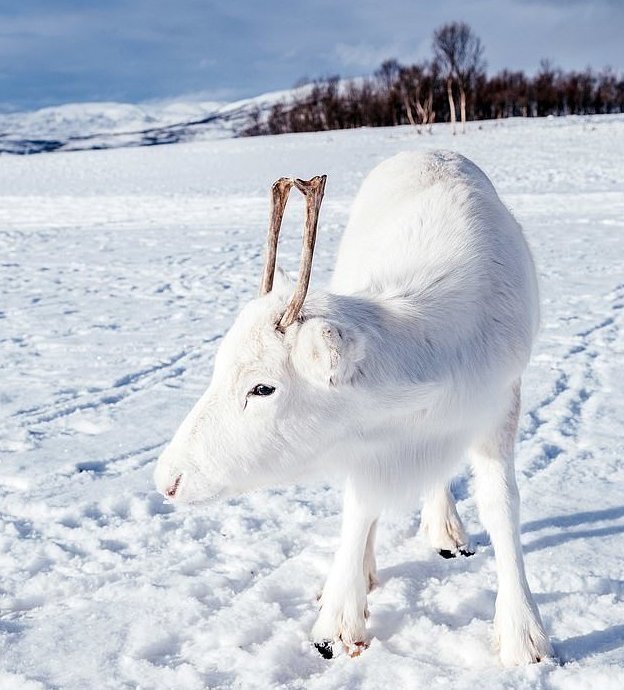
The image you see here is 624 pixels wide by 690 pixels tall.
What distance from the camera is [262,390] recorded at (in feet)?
7.34

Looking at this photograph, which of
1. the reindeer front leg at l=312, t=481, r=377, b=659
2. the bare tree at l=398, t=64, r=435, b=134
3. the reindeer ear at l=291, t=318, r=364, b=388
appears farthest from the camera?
the bare tree at l=398, t=64, r=435, b=134

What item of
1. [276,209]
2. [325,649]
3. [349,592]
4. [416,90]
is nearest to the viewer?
[276,209]

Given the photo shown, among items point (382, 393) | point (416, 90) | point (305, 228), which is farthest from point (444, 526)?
point (416, 90)

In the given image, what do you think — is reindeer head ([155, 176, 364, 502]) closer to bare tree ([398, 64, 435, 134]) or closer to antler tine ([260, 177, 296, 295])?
antler tine ([260, 177, 296, 295])

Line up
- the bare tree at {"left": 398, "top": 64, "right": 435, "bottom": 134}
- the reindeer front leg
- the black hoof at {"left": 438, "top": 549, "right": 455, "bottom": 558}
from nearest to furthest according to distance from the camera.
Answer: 1. the reindeer front leg
2. the black hoof at {"left": 438, "top": 549, "right": 455, "bottom": 558}
3. the bare tree at {"left": 398, "top": 64, "right": 435, "bottom": 134}

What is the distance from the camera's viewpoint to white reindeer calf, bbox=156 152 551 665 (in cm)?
224

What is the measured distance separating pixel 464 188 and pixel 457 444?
1.29m

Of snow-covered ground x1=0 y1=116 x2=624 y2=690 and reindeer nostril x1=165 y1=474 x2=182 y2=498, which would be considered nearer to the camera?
reindeer nostril x1=165 y1=474 x2=182 y2=498

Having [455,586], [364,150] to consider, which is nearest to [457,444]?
[455,586]

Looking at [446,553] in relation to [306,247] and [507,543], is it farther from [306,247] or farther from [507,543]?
[306,247]

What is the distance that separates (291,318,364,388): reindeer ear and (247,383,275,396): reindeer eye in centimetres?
10

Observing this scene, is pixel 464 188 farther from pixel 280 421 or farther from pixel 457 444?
pixel 280 421

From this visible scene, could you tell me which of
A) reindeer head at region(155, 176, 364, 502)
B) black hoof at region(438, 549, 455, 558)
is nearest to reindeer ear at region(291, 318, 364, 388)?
reindeer head at region(155, 176, 364, 502)

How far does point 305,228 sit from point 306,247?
0.09 meters
